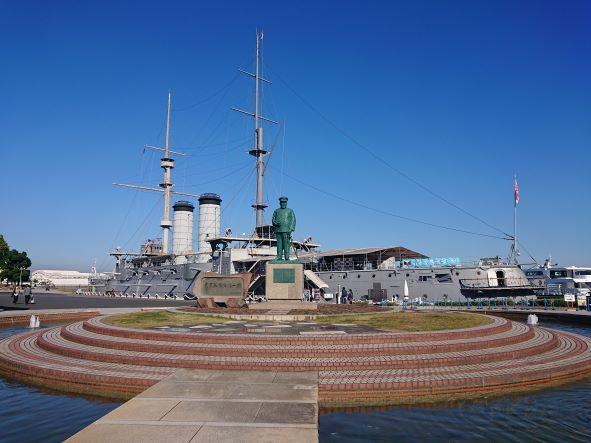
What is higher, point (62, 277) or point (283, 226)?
point (283, 226)

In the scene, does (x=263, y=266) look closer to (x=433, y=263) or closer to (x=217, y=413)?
(x=433, y=263)

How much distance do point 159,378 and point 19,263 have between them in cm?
8277

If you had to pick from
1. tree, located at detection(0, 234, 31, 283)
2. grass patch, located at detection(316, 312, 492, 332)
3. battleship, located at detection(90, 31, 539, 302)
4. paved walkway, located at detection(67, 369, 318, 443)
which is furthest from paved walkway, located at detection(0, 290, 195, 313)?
tree, located at detection(0, 234, 31, 283)

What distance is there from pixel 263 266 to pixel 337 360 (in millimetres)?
38492

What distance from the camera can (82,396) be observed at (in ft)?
31.3

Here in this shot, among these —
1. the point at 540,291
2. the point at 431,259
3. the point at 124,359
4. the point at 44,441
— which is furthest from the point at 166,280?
the point at 44,441

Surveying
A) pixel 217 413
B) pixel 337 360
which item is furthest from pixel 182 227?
pixel 217 413

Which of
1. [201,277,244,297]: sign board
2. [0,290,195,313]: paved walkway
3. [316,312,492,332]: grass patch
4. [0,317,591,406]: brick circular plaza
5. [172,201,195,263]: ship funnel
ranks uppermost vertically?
[172,201,195,263]: ship funnel

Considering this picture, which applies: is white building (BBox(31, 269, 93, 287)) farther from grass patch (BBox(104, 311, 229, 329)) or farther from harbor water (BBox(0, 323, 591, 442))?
harbor water (BBox(0, 323, 591, 442))

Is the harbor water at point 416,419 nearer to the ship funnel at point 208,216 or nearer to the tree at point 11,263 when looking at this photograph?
the ship funnel at point 208,216

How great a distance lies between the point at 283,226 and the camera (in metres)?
23.4

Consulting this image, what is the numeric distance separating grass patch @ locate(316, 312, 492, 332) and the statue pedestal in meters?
3.78

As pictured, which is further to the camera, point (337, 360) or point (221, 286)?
point (221, 286)

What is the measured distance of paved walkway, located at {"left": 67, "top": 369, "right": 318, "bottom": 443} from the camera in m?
5.98
